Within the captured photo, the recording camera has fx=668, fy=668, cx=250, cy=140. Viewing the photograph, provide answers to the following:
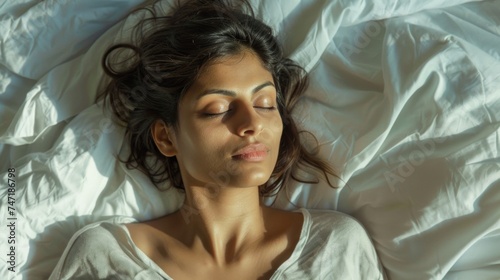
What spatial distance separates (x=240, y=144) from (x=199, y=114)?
127 mm

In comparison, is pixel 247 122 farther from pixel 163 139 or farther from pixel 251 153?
pixel 163 139

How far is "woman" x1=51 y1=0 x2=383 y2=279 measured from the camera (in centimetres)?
154

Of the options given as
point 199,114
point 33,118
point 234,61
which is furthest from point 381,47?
point 33,118

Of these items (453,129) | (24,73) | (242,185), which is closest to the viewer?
(242,185)

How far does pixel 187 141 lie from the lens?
1587 mm

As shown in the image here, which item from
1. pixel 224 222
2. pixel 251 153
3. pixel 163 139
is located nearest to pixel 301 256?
pixel 224 222

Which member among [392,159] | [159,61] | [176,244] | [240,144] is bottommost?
[176,244]

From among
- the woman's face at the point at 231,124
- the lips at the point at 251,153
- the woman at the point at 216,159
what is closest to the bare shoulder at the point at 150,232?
the woman at the point at 216,159

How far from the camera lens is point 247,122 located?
4.92 ft

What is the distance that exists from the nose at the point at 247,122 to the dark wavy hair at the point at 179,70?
0.50 ft

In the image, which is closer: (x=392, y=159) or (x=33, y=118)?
(x=392, y=159)

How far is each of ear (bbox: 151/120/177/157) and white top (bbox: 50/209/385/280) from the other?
0.77 feet

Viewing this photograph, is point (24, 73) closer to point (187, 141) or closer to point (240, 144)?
point (187, 141)

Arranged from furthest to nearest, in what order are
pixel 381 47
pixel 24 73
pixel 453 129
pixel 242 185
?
pixel 24 73 < pixel 381 47 < pixel 453 129 < pixel 242 185
